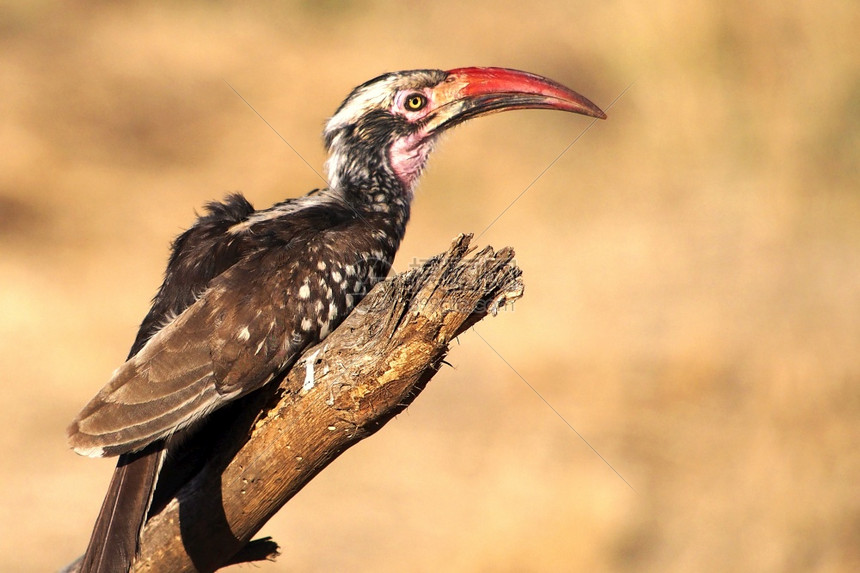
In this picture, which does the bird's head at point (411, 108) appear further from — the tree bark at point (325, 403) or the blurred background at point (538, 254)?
the blurred background at point (538, 254)

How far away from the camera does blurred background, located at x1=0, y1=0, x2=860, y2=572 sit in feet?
34.0

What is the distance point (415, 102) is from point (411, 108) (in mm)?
38

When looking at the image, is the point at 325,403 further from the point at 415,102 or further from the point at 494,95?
the point at 494,95

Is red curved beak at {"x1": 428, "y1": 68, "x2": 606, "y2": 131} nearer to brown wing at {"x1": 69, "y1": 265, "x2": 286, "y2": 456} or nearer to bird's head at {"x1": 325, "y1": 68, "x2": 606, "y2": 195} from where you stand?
bird's head at {"x1": 325, "y1": 68, "x2": 606, "y2": 195}

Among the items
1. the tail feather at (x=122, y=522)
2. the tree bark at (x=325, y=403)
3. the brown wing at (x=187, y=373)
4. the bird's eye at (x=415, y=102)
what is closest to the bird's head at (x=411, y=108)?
the bird's eye at (x=415, y=102)

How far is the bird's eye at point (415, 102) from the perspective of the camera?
4.89 meters

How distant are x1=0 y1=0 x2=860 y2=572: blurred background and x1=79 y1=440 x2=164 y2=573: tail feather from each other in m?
5.93

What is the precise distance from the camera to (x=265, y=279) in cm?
372

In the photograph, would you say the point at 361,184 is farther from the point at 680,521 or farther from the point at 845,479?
the point at 845,479

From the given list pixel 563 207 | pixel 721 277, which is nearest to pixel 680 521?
pixel 721 277

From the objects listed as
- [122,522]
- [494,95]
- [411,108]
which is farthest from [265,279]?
[494,95]

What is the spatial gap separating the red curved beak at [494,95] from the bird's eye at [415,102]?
0.07 metres

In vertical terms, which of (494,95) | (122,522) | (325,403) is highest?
(494,95)

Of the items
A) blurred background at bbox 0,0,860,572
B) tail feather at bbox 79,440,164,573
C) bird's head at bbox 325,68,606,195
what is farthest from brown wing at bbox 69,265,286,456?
blurred background at bbox 0,0,860,572
